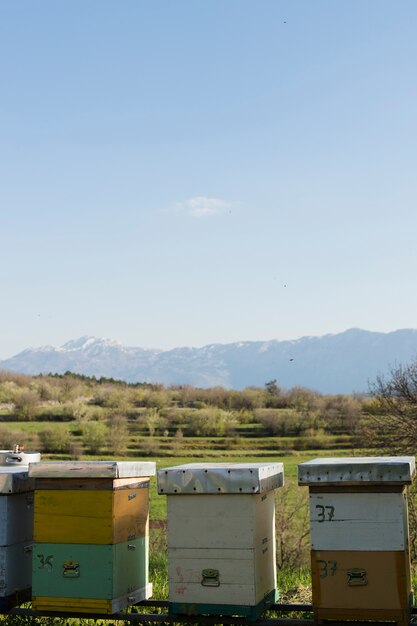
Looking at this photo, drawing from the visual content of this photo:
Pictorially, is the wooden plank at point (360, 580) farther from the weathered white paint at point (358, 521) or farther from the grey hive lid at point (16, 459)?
the grey hive lid at point (16, 459)

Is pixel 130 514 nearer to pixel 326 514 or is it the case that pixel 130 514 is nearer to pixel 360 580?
pixel 326 514

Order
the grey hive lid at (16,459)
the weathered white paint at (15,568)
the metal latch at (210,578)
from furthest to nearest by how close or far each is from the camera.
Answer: the grey hive lid at (16,459) → the weathered white paint at (15,568) → the metal latch at (210,578)

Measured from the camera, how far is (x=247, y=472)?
5922mm

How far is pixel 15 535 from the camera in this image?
21.9 ft

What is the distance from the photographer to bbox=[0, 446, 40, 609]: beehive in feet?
21.5

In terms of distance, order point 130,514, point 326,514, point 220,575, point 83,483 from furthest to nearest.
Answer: point 130,514, point 83,483, point 220,575, point 326,514

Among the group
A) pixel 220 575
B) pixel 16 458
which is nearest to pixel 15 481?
pixel 16 458

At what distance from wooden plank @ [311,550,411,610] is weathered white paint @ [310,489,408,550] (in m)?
0.07

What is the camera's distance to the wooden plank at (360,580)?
5.65m

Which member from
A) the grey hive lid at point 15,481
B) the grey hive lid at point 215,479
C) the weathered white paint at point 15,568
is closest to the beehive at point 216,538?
the grey hive lid at point 215,479

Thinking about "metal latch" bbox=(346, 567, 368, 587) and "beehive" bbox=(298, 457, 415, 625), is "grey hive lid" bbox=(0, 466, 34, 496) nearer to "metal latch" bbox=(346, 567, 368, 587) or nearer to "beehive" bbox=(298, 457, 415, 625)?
"beehive" bbox=(298, 457, 415, 625)

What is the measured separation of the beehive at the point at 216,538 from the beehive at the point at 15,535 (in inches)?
56.0

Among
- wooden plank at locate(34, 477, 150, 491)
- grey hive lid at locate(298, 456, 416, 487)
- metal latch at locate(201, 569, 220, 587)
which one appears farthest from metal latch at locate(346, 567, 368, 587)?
wooden plank at locate(34, 477, 150, 491)

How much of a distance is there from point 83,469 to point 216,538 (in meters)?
1.25
